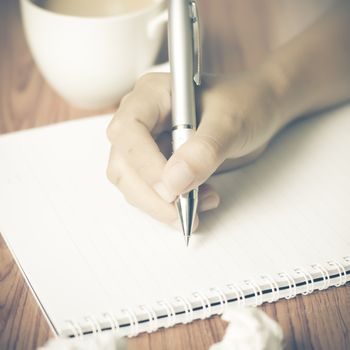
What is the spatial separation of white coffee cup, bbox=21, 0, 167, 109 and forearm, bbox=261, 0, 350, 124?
13 centimetres

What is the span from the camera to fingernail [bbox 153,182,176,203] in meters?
0.44

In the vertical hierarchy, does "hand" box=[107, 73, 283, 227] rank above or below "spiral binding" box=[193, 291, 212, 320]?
above

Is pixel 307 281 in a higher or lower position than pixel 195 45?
lower

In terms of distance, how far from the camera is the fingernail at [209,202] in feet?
1.57

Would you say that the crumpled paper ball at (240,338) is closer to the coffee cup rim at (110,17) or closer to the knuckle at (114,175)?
the knuckle at (114,175)

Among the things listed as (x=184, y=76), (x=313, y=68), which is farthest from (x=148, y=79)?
(x=313, y=68)

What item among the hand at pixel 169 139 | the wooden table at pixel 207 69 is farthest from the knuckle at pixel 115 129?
the wooden table at pixel 207 69

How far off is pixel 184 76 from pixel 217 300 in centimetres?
18

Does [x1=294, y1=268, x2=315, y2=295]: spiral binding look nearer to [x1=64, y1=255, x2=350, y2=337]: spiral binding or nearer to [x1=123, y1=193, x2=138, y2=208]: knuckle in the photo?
[x1=64, y1=255, x2=350, y2=337]: spiral binding

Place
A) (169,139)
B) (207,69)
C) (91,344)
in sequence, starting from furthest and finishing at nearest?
(207,69), (169,139), (91,344)

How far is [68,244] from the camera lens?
469 millimetres

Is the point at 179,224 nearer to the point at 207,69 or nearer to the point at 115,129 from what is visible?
the point at 115,129

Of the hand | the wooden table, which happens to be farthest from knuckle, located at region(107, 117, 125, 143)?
the wooden table

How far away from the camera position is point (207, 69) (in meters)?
0.71
